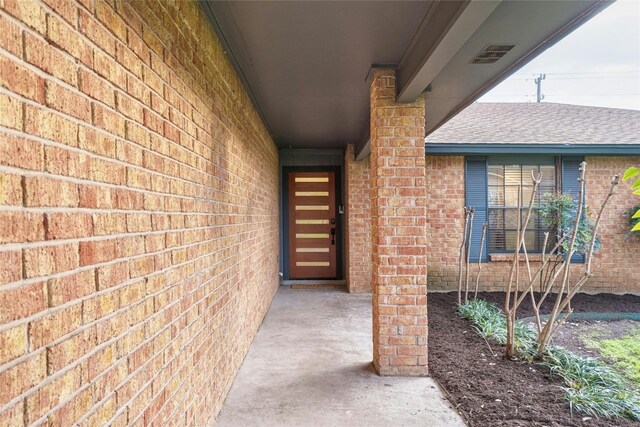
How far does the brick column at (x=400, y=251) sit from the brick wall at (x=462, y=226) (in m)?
4.00

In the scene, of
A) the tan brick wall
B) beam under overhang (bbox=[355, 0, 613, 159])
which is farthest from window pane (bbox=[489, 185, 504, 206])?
beam under overhang (bbox=[355, 0, 613, 159])

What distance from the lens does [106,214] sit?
1.25 m

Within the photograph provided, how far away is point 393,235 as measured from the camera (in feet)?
11.4

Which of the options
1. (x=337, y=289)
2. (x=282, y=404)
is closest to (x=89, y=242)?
(x=282, y=404)

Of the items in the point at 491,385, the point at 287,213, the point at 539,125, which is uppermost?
the point at 539,125

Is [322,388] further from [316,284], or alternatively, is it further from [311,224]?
[311,224]

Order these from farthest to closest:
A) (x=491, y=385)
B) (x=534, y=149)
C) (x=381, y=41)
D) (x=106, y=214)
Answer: (x=534, y=149), (x=491, y=385), (x=381, y=41), (x=106, y=214)

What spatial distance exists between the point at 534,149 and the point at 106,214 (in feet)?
24.6

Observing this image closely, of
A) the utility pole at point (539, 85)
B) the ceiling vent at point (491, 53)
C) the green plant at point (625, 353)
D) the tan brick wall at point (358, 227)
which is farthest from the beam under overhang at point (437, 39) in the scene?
the utility pole at point (539, 85)

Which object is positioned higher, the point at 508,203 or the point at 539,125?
the point at 539,125

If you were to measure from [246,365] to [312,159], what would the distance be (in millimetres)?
5217

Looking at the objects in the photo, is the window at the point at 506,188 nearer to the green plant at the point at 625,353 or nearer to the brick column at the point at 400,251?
the green plant at the point at 625,353

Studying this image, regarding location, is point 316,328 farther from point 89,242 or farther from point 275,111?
point 89,242

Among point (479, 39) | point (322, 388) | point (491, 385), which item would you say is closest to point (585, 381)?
point (491, 385)
